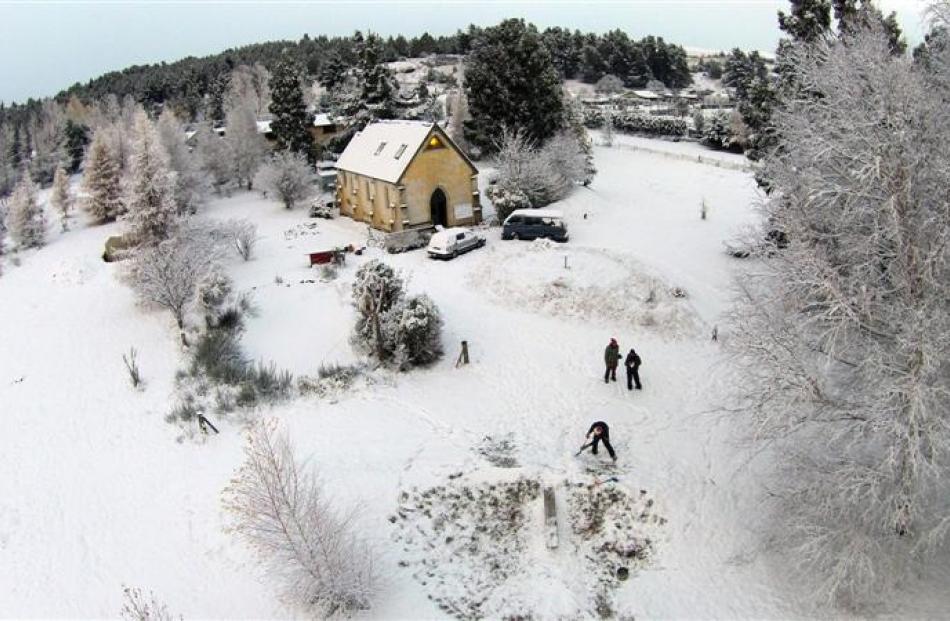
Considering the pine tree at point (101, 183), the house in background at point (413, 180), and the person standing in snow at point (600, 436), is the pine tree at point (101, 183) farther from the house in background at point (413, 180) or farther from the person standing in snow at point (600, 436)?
the person standing in snow at point (600, 436)

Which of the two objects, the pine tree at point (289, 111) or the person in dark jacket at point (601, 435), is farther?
the pine tree at point (289, 111)

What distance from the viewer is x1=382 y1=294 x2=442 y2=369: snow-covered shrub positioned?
78.8 ft

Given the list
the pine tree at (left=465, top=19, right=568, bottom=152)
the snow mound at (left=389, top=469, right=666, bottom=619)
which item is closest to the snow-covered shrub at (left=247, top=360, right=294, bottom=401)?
the snow mound at (left=389, top=469, right=666, bottom=619)

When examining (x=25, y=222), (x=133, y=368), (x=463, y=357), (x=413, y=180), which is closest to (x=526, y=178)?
(x=413, y=180)

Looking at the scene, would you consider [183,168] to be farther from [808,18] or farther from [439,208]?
[808,18]

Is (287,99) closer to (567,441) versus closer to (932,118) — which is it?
(567,441)

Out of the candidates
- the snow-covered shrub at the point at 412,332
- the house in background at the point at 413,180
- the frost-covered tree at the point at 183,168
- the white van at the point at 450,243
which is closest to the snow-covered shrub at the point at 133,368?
the snow-covered shrub at the point at 412,332

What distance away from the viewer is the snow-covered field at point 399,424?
1565 cm

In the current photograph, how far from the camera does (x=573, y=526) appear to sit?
671 inches

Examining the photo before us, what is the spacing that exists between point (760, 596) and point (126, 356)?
23058 mm

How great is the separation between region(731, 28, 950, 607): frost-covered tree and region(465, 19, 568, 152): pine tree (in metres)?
32.9

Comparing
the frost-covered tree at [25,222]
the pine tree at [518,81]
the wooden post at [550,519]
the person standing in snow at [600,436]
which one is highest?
the pine tree at [518,81]

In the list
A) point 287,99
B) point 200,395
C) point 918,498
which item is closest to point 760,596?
point 918,498

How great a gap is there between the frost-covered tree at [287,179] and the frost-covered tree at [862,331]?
34537 mm
